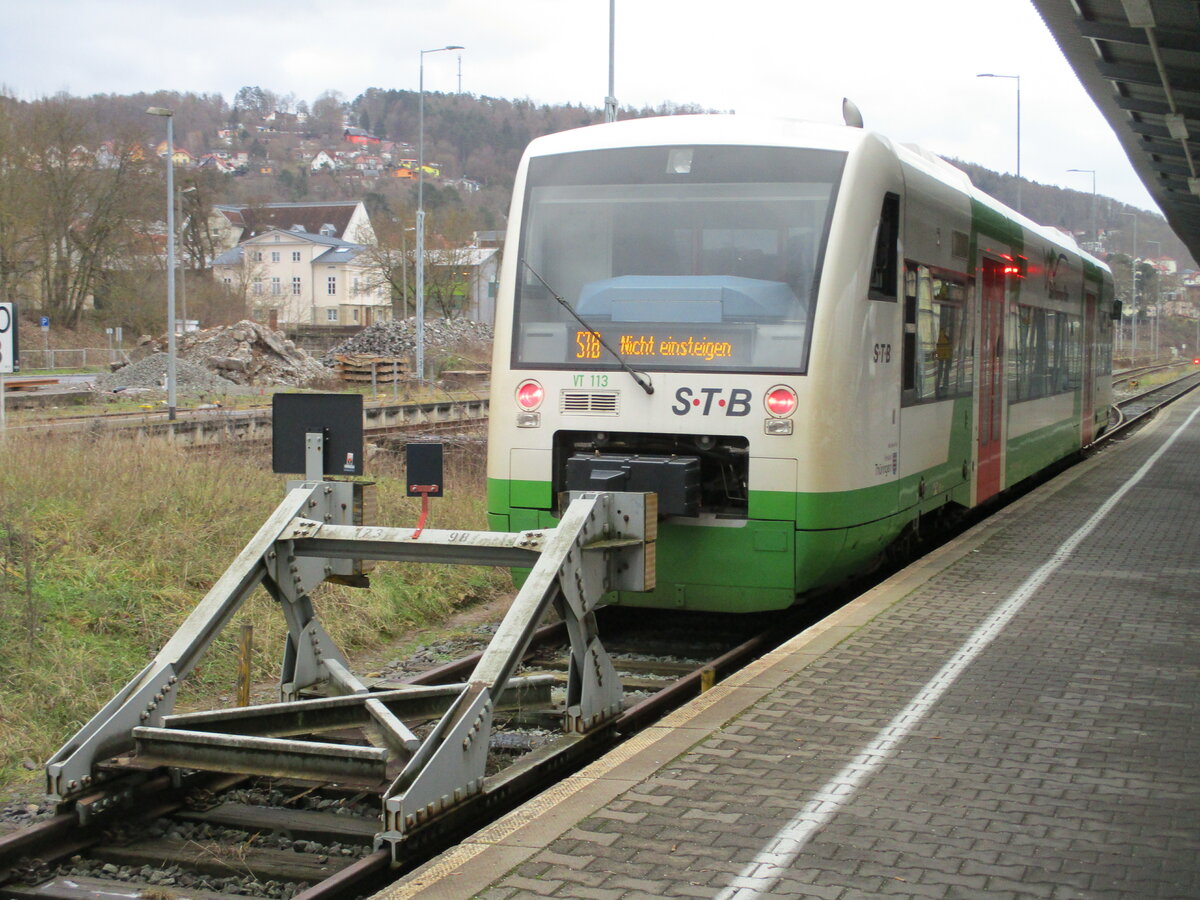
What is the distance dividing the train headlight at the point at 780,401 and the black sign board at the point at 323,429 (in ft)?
8.00

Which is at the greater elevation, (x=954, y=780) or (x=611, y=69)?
(x=611, y=69)

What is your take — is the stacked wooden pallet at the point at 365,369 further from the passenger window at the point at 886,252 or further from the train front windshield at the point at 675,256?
the passenger window at the point at 886,252

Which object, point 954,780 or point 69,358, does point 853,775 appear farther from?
Result: point 69,358

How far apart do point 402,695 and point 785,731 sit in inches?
67.3

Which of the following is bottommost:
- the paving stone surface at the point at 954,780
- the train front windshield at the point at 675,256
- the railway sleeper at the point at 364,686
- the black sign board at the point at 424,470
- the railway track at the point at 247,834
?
the railway track at the point at 247,834

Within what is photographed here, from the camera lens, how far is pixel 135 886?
16.1ft

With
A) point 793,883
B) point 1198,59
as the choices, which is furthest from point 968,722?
point 1198,59

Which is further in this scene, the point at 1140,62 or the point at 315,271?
the point at 315,271

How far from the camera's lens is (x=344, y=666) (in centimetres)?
672

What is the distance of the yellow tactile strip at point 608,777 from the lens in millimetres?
4316

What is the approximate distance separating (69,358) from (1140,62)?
148ft

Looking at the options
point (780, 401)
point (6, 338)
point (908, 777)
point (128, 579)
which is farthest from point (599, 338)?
point (6, 338)

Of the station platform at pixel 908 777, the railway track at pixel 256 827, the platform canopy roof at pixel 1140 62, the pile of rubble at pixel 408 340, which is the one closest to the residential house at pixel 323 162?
the pile of rubble at pixel 408 340

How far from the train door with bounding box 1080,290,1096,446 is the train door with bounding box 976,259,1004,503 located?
7.51 m
